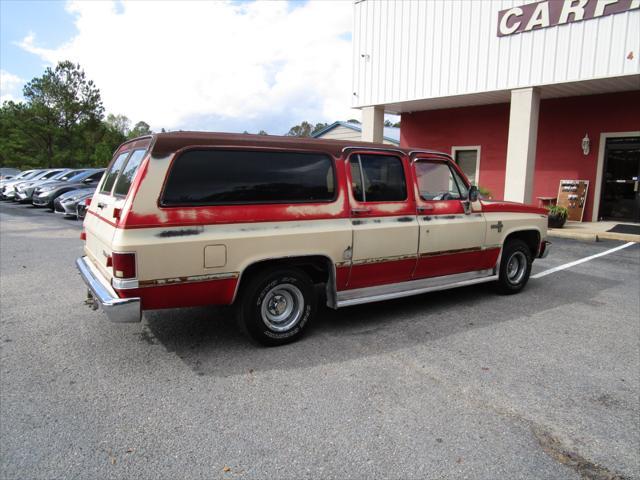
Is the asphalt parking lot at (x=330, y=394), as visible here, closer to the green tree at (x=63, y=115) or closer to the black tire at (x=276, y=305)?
the black tire at (x=276, y=305)

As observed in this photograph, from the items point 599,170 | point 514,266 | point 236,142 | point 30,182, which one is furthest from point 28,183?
point 599,170

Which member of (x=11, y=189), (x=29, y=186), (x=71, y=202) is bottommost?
(x=71, y=202)

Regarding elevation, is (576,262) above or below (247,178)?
below

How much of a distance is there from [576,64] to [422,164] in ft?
27.8

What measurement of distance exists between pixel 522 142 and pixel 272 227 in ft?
34.0

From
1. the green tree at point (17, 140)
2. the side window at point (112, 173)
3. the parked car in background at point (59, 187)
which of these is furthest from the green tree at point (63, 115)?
the side window at point (112, 173)

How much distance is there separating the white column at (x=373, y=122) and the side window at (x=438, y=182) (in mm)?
10448

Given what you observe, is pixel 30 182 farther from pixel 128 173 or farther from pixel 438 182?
pixel 438 182

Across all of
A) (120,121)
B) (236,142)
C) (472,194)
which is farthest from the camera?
(120,121)

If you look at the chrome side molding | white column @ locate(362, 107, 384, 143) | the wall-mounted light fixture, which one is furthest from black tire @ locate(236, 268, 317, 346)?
the wall-mounted light fixture

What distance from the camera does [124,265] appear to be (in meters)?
3.60

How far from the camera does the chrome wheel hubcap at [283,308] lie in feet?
14.2

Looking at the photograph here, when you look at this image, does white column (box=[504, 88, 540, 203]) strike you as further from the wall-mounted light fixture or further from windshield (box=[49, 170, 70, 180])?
windshield (box=[49, 170, 70, 180])

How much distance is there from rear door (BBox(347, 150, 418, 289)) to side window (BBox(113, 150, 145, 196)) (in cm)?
198
